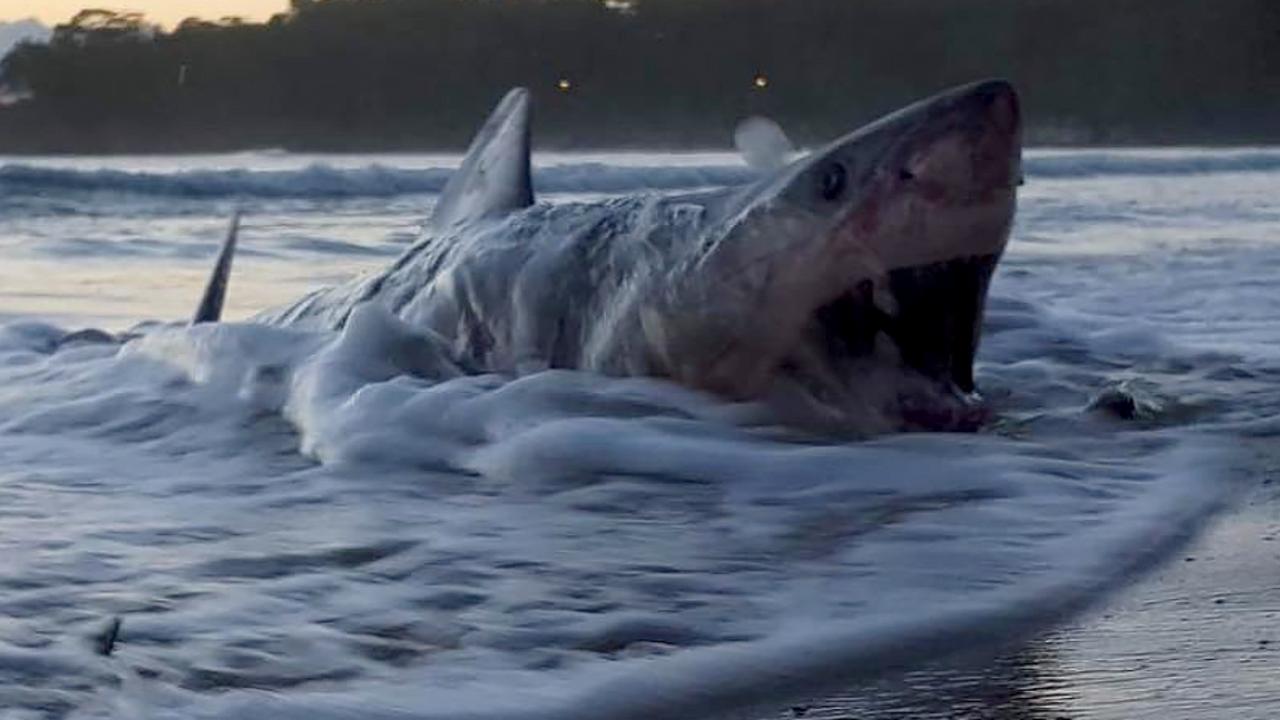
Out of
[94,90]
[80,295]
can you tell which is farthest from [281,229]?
[94,90]

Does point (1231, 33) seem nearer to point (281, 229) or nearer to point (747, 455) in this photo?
point (281, 229)

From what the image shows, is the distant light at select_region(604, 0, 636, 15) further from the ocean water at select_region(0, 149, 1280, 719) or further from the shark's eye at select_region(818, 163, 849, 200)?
the shark's eye at select_region(818, 163, 849, 200)

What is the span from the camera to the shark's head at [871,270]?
10.2 feet

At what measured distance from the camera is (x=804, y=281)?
326 cm

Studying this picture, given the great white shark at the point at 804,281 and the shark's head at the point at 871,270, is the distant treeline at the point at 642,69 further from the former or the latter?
the shark's head at the point at 871,270

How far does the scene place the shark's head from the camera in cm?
310

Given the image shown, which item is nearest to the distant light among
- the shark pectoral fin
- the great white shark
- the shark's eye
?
the shark pectoral fin

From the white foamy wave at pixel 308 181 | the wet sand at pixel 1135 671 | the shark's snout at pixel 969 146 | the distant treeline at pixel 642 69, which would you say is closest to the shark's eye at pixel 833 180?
the shark's snout at pixel 969 146

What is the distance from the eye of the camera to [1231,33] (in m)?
35.4

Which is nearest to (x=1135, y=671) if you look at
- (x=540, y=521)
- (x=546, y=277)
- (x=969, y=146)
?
(x=540, y=521)

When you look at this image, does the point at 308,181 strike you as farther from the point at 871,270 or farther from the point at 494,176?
the point at 871,270

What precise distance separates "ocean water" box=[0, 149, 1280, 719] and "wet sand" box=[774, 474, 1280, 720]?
0.05 meters

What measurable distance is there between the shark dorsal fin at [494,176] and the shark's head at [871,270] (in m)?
1.10

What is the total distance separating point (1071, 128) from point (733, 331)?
1286 inches
